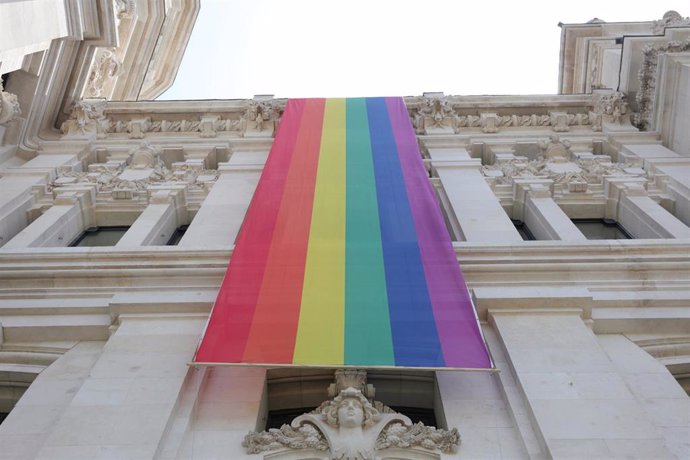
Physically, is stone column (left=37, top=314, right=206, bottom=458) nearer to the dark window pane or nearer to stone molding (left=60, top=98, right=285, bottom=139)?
the dark window pane

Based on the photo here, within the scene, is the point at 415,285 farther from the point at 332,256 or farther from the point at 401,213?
the point at 401,213

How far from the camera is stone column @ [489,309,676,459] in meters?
9.12

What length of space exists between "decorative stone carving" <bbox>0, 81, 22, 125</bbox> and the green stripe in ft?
32.4

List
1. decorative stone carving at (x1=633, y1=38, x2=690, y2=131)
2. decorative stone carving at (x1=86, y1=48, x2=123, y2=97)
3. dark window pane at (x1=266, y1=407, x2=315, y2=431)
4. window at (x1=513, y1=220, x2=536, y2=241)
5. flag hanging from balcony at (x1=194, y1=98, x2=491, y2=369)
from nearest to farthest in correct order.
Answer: flag hanging from balcony at (x1=194, y1=98, x2=491, y2=369) < dark window pane at (x1=266, y1=407, x2=315, y2=431) < window at (x1=513, y1=220, x2=536, y2=241) < decorative stone carving at (x1=633, y1=38, x2=690, y2=131) < decorative stone carving at (x1=86, y1=48, x2=123, y2=97)

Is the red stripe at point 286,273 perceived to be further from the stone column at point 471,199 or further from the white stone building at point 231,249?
the stone column at point 471,199

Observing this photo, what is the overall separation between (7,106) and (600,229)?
1652cm

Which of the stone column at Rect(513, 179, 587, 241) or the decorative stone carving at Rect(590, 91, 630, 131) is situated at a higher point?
the decorative stone carving at Rect(590, 91, 630, 131)

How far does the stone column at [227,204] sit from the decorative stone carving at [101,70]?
813 centimetres

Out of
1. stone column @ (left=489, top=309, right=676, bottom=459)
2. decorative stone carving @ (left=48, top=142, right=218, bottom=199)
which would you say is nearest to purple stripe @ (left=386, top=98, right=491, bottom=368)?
stone column @ (left=489, top=309, right=676, bottom=459)

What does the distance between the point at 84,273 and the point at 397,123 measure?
37.0 ft

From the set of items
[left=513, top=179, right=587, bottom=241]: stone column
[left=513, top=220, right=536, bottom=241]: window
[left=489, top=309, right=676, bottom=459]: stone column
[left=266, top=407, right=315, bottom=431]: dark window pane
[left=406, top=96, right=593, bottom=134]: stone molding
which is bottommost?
[left=266, top=407, right=315, bottom=431]: dark window pane

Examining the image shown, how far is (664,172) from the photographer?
19.0 m

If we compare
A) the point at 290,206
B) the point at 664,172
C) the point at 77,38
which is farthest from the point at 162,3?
the point at 664,172

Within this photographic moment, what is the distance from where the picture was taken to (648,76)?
23.0 m
